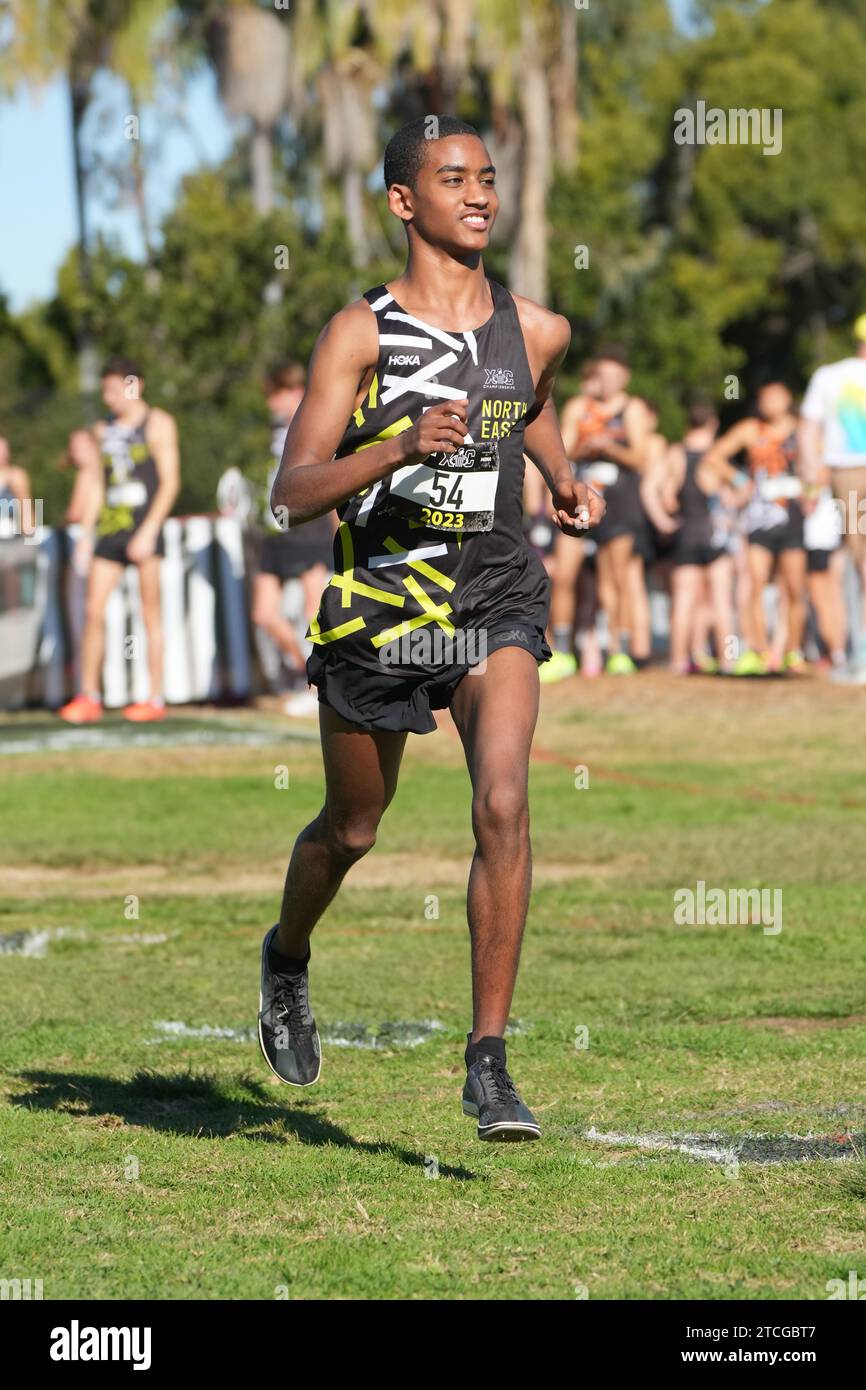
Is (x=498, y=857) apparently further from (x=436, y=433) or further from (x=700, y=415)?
(x=700, y=415)

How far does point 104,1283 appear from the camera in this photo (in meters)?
4.13

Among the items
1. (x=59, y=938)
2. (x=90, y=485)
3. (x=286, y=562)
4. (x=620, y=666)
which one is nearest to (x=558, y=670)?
(x=620, y=666)

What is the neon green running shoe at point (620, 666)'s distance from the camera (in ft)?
56.1

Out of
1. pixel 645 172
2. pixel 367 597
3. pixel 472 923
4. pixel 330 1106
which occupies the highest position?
pixel 645 172

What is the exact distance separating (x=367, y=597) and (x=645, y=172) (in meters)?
52.1

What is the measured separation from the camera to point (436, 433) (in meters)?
4.76

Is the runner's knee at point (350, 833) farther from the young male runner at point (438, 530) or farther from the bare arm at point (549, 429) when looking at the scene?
the bare arm at point (549, 429)

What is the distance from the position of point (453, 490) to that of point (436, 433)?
0.50m

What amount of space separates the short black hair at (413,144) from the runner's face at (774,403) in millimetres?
12170

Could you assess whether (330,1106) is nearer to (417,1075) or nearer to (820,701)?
(417,1075)

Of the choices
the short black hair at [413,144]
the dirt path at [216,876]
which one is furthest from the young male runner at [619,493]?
the short black hair at [413,144]

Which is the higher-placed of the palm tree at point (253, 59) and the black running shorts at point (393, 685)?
the palm tree at point (253, 59)

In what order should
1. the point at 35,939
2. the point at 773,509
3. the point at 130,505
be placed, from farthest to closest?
the point at 773,509
the point at 130,505
the point at 35,939
